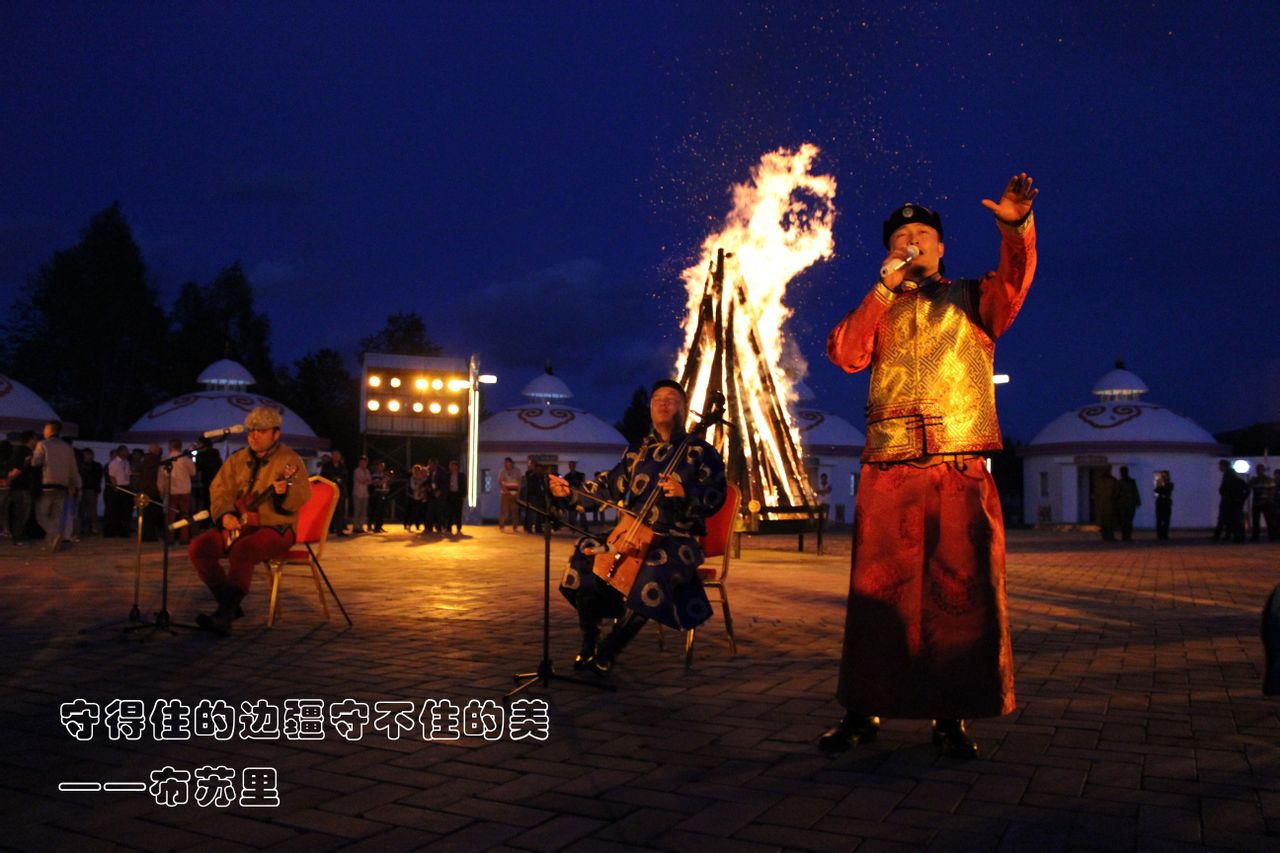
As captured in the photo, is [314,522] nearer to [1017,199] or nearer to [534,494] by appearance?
[534,494]

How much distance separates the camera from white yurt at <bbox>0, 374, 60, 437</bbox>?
32.5 m

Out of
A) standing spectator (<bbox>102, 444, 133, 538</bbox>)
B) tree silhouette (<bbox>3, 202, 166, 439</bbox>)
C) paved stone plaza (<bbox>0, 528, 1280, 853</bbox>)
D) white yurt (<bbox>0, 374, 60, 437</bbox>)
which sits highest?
tree silhouette (<bbox>3, 202, 166, 439</bbox>)

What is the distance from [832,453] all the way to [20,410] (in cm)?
3066

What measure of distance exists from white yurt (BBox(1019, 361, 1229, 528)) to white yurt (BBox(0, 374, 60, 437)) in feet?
120

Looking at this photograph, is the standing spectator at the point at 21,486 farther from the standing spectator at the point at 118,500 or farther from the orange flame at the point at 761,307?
the orange flame at the point at 761,307

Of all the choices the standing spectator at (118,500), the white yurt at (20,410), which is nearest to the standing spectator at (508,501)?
the standing spectator at (118,500)

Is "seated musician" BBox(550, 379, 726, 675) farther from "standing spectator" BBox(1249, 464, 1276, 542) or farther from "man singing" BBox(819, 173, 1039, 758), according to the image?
"standing spectator" BBox(1249, 464, 1276, 542)

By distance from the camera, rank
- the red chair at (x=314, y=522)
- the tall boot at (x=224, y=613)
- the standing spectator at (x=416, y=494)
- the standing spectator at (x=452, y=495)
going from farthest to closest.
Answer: the standing spectator at (x=416, y=494), the standing spectator at (x=452, y=495), the red chair at (x=314, y=522), the tall boot at (x=224, y=613)

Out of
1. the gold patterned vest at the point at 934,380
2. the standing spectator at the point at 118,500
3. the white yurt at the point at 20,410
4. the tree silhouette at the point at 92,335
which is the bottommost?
the standing spectator at the point at 118,500

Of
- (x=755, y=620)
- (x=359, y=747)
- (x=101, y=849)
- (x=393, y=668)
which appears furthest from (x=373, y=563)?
(x=101, y=849)

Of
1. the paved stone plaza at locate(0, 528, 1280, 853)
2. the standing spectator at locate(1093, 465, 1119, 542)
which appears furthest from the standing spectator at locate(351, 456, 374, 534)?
the standing spectator at locate(1093, 465, 1119, 542)

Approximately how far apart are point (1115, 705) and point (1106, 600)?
5352 millimetres

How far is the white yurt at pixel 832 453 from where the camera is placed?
141ft

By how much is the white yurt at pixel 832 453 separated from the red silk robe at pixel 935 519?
3841cm
